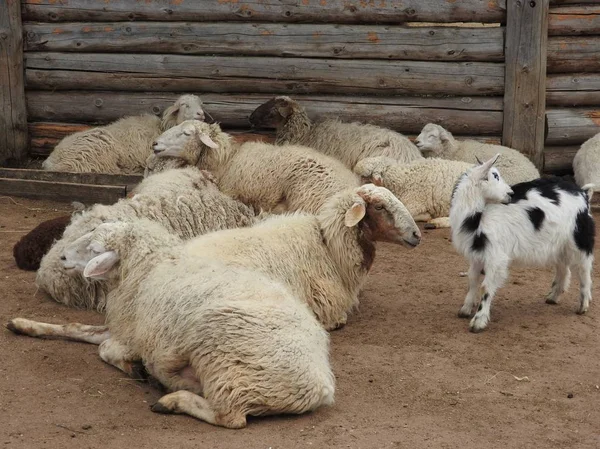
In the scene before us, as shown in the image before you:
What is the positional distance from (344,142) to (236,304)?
587 cm

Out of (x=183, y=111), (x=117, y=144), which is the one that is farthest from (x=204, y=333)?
(x=117, y=144)

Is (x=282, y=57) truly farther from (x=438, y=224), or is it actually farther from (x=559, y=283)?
(x=559, y=283)

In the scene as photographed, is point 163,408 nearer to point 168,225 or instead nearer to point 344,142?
point 168,225

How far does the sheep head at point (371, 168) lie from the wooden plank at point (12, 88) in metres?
4.76

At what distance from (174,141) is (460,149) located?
143 inches

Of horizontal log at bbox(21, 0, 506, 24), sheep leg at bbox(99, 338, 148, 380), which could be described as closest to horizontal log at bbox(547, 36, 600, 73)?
horizontal log at bbox(21, 0, 506, 24)

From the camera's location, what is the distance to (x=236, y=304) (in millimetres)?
5809

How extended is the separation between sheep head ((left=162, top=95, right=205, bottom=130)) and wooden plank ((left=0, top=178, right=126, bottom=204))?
179cm

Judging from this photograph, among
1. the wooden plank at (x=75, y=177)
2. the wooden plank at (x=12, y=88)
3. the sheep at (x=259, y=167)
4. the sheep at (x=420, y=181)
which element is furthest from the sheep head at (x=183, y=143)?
the wooden plank at (x=12, y=88)

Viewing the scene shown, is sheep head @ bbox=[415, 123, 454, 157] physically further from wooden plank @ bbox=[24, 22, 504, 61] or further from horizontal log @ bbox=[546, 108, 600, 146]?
horizontal log @ bbox=[546, 108, 600, 146]

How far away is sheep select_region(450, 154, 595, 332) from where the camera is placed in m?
7.26

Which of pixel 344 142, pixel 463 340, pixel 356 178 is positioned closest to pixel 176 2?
pixel 344 142

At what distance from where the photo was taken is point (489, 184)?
7363 mm

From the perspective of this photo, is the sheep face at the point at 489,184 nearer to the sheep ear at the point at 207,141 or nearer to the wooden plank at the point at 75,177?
the sheep ear at the point at 207,141
